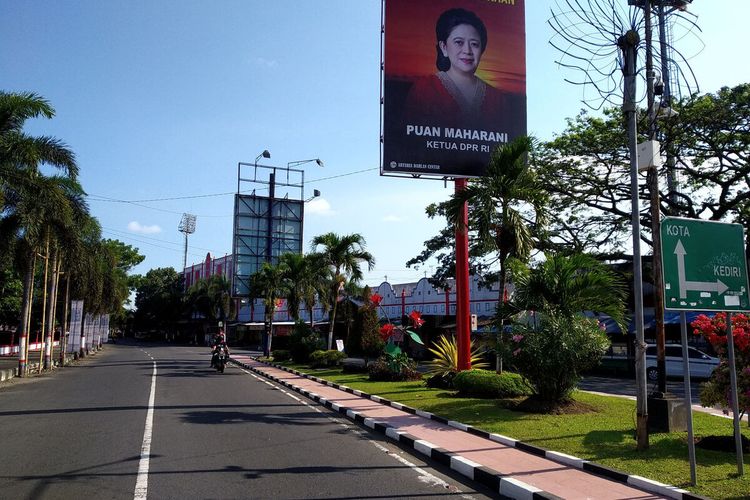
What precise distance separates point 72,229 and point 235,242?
923 inches

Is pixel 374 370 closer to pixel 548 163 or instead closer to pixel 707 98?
pixel 548 163

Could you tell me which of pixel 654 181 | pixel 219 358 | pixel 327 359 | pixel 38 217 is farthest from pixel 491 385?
pixel 38 217

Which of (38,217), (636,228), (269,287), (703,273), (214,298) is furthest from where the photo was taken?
(214,298)

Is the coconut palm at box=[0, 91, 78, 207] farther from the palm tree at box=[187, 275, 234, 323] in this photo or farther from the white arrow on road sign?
the palm tree at box=[187, 275, 234, 323]

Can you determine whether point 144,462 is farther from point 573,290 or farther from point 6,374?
point 6,374

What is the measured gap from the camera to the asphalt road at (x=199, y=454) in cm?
641

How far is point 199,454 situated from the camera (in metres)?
8.16

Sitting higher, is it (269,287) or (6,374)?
(269,287)

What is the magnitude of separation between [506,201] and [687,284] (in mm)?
8075

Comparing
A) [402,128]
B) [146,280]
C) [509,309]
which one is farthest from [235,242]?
[146,280]

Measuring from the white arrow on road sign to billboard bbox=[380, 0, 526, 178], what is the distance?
1092 centimetres

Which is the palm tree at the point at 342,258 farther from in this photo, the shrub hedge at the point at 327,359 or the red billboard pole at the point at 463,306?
the red billboard pole at the point at 463,306

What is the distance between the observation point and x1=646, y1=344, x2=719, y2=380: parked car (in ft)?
74.7

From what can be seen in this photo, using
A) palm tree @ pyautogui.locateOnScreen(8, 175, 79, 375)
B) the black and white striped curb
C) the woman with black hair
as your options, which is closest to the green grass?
the woman with black hair
